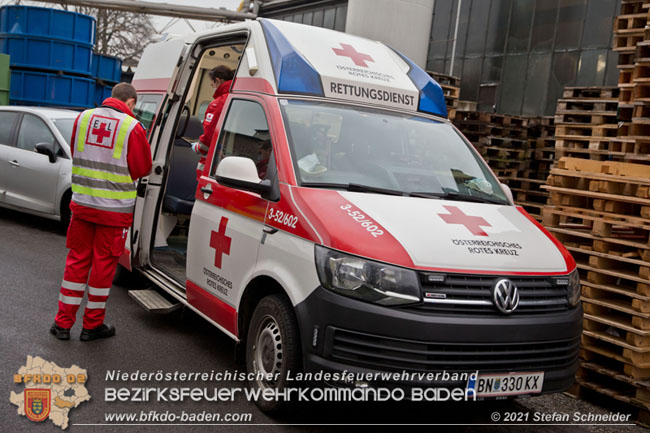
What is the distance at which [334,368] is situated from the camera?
3.54 m

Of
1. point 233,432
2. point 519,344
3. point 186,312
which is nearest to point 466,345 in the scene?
point 519,344

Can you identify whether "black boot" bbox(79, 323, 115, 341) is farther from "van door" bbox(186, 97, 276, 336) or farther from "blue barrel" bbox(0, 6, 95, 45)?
"blue barrel" bbox(0, 6, 95, 45)

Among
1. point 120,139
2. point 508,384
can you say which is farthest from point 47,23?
point 508,384

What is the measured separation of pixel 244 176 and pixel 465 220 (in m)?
1.46

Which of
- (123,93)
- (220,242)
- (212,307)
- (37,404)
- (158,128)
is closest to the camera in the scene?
(37,404)

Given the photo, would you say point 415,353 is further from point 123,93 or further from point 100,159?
point 123,93

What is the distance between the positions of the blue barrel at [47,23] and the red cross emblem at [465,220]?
1399 centimetres

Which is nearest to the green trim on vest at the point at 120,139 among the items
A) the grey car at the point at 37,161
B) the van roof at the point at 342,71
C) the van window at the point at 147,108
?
the van roof at the point at 342,71

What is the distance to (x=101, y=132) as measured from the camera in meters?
5.17

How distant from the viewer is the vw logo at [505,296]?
3656mm

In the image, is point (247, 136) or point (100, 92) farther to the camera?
point (100, 92)

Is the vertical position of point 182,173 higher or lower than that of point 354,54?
lower

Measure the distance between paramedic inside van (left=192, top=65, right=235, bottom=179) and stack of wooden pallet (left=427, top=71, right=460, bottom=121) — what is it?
510cm

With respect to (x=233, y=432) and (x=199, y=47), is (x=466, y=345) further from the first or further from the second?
(x=199, y=47)
